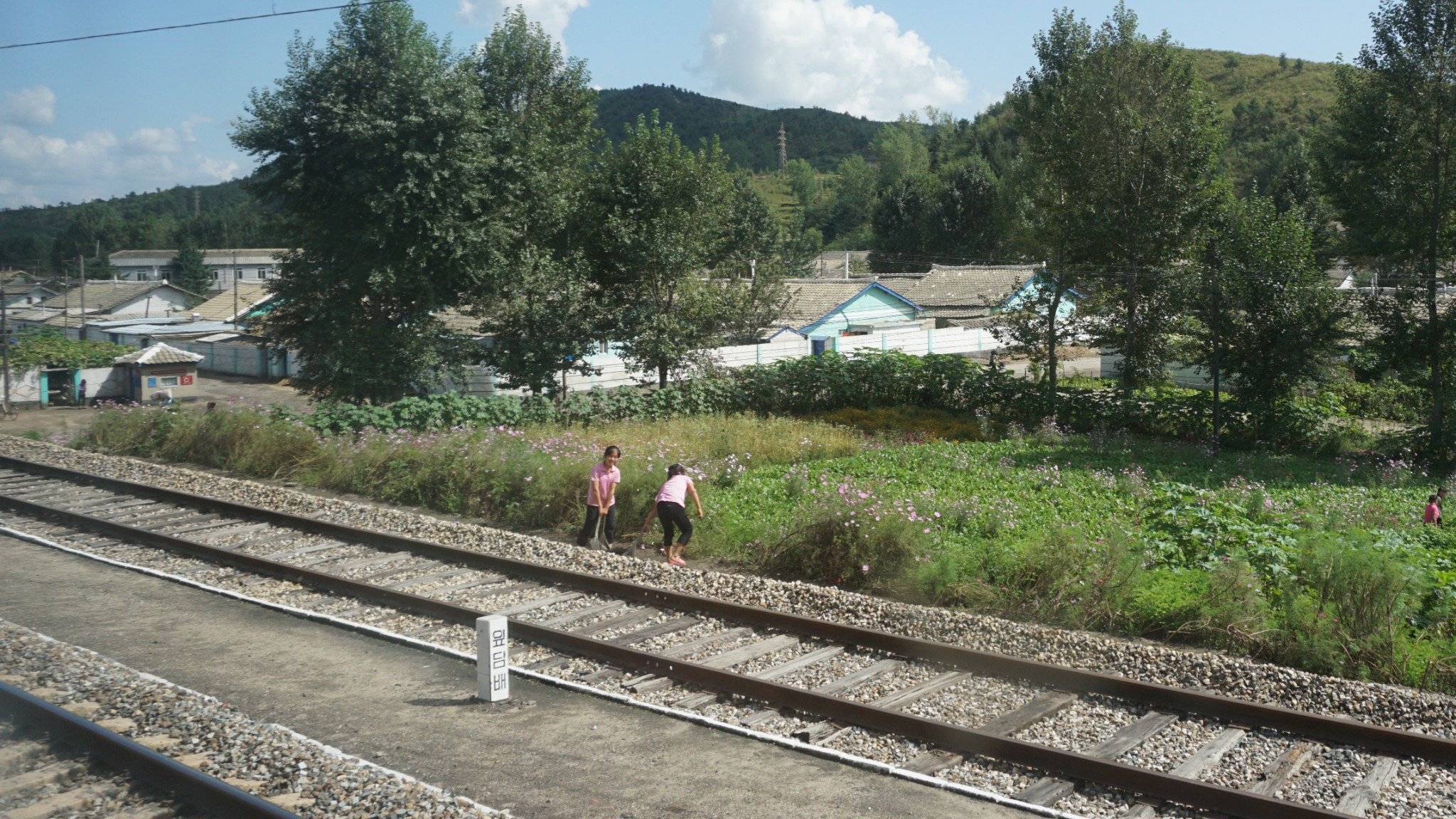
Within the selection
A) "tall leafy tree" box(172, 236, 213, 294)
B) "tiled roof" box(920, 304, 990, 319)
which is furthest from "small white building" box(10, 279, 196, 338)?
"tiled roof" box(920, 304, 990, 319)

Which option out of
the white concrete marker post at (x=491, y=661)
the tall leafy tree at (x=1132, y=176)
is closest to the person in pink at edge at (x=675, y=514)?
the white concrete marker post at (x=491, y=661)

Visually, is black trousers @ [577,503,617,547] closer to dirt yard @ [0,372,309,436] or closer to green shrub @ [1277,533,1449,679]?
green shrub @ [1277,533,1449,679]

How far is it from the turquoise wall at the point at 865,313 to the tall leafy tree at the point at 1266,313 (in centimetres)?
2287

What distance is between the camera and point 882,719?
7.25 m

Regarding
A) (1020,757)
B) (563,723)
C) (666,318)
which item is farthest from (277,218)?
(1020,757)

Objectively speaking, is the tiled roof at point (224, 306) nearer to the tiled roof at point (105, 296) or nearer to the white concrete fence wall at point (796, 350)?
the tiled roof at point (105, 296)

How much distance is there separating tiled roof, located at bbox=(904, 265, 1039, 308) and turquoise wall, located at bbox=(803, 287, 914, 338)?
3.95 m

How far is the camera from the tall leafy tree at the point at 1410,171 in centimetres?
2184

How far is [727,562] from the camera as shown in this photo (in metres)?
12.7

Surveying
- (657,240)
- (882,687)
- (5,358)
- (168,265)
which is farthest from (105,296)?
(882,687)

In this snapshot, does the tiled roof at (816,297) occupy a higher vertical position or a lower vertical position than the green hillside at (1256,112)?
lower

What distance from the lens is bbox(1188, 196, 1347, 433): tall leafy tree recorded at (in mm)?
22359

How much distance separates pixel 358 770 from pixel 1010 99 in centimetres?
3117

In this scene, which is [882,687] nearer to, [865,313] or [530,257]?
[530,257]
